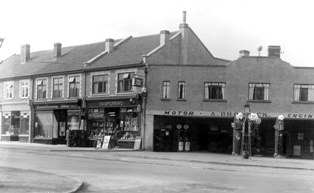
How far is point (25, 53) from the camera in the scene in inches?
1957

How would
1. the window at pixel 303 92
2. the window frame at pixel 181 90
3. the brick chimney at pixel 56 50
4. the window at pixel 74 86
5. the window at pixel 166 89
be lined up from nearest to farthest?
the window at pixel 303 92, the window frame at pixel 181 90, the window at pixel 166 89, the window at pixel 74 86, the brick chimney at pixel 56 50

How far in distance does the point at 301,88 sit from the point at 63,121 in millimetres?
21330

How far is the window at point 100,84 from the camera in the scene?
129ft

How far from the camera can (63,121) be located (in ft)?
140

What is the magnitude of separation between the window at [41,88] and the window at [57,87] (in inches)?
47.2

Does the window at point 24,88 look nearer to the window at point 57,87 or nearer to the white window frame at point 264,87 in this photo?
the window at point 57,87

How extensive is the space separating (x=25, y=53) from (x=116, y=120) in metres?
16.8

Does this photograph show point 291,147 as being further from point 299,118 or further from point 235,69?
point 235,69

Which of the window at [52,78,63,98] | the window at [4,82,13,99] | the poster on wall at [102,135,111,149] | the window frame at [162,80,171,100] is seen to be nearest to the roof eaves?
the window at [52,78,63,98]

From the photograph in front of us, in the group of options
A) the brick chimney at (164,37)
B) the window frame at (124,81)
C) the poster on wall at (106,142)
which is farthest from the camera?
the brick chimney at (164,37)

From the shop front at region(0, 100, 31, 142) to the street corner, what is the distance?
1194 inches

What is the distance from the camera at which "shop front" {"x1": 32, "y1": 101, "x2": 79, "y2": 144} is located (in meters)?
41.8

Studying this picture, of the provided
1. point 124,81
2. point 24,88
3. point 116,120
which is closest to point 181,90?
point 124,81

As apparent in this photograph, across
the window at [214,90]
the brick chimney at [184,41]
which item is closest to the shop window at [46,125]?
the brick chimney at [184,41]
